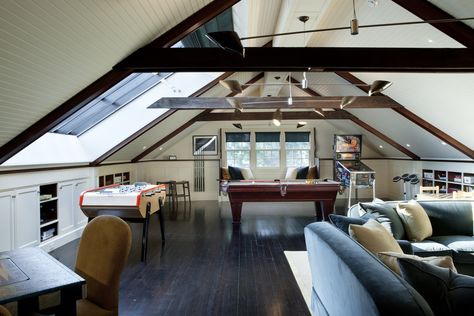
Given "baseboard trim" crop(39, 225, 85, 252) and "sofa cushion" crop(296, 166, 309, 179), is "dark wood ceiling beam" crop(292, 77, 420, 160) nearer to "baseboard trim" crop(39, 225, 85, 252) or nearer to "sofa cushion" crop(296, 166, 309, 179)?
"sofa cushion" crop(296, 166, 309, 179)

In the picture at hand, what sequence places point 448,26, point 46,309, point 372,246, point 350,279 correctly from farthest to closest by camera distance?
point 448,26
point 372,246
point 46,309
point 350,279

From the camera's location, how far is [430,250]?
9.93 feet

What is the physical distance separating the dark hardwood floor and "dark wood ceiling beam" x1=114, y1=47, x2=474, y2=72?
2392mm

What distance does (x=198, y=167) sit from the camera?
31.0 ft

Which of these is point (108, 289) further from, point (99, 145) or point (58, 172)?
point (99, 145)

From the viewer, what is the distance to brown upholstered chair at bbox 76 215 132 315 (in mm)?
1865

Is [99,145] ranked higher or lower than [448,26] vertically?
lower

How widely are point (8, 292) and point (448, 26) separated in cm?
444

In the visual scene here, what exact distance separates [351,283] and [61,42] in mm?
2701

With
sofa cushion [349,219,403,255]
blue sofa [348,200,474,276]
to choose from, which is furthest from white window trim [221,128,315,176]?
sofa cushion [349,219,403,255]

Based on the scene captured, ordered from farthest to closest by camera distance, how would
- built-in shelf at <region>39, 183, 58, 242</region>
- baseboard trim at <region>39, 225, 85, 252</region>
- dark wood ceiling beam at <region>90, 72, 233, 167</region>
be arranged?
dark wood ceiling beam at <region>90, 72, 233, 167</region>, built-in shelf at <region>39, 183, 58, 242</region>, baseboard trim at <region>39, 225, 85, 252</region>

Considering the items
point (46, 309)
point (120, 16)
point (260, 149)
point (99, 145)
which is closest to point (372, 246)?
point (46, 309)

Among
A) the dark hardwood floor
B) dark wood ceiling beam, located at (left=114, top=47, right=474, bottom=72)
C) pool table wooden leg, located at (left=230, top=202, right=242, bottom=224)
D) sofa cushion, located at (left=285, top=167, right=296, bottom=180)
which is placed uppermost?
dark wood ceiling beam, located at (left=114, top=47, right=474, bottom=72)

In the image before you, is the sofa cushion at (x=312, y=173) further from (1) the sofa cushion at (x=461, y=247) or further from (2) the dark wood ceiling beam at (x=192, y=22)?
(2) the dark wood ceiling beam at (x=192, y=22)
